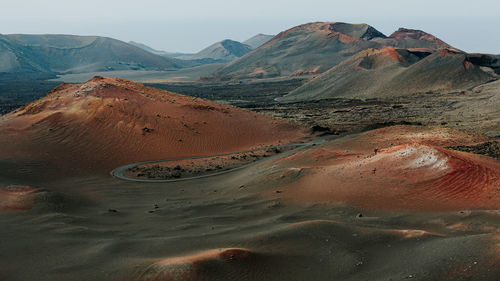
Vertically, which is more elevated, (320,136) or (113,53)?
(113,53)

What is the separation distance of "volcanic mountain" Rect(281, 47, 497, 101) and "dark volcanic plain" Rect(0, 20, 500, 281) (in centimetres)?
2300

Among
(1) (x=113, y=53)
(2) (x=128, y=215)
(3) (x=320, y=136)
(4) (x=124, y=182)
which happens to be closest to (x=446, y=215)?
(2) (x=128, y=215)

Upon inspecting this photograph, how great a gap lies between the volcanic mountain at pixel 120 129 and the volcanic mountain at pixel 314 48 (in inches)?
3227

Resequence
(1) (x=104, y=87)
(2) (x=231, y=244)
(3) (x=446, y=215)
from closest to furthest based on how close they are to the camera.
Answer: (2) (x=231, y=244), (3) (x=446, y=215), (1) (x=104, y=87)

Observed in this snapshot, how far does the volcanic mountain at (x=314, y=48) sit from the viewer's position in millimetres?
119938

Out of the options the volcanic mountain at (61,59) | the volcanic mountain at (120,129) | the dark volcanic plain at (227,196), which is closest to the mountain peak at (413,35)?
the volcanic mountain at (61,59)

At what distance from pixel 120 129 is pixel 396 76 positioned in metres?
48.5

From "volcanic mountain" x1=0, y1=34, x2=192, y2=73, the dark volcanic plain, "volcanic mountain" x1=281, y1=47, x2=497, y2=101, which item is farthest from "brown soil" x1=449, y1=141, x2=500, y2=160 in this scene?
"volcanic mountain" x1=0, y1=34, x2=192, y2=73

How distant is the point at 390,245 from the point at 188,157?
19.1m

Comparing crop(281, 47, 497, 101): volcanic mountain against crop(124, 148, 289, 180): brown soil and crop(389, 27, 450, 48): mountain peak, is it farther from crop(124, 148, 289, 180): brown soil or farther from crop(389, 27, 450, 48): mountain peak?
crop(389, 27, 450, 48): mountain peak

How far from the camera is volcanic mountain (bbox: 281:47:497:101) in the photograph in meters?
60.0

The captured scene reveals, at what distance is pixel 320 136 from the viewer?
3122 cm

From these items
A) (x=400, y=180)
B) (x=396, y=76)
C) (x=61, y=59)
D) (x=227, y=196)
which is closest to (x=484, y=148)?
(x=400, y=180)

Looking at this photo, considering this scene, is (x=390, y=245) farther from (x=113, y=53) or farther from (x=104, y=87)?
(x=113, y=53)
